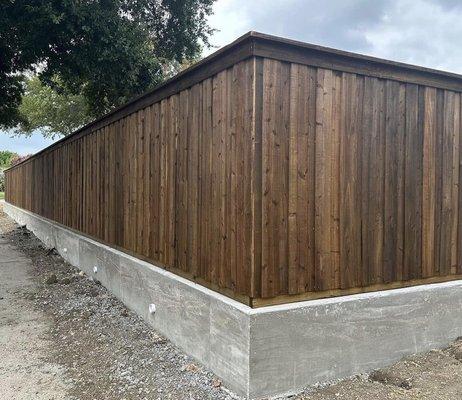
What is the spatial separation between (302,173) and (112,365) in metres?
2.25

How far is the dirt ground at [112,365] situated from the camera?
9.84 feet

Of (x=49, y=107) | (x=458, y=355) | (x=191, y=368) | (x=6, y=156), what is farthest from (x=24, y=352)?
(x=6, y=156)

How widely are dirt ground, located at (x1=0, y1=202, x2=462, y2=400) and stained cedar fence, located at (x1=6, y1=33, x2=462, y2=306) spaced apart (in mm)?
695

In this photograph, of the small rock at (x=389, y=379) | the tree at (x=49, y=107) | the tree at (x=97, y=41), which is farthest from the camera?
the tree at (x=49, y=107)

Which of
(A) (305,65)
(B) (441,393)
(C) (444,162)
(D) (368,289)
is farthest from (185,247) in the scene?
(C) (444,162)

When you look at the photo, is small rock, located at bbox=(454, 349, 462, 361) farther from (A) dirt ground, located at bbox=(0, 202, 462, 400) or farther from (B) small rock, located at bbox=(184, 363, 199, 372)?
(B) small rock, located at bbox=(184, 363, 199, 372)

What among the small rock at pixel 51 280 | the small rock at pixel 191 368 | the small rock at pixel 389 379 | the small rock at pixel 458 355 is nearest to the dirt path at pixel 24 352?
the small rock at pixel 51 280

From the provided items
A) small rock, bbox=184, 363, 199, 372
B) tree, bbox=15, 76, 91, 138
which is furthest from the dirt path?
tree, bbox=15, 76, 91, 138

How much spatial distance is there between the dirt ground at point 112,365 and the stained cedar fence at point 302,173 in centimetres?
69

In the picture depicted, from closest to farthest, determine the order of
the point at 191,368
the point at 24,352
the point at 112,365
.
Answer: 1. the point at 191,368
2. the point at 112,365
3. the point at 24,352

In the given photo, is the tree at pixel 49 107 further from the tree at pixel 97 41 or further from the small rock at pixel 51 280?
the small rock at pixel 51 280

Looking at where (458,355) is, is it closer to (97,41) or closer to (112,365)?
(112,365)

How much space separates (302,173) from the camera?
3062 mm

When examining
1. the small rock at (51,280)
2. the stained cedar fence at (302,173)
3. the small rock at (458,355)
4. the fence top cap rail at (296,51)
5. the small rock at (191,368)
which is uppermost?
the fence top cap rail at (296,51)
